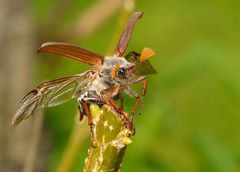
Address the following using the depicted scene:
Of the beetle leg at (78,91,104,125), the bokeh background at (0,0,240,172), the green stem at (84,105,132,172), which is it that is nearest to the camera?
the green stem at (84,105,132,172)

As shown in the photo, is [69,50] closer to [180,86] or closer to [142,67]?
[142,67]

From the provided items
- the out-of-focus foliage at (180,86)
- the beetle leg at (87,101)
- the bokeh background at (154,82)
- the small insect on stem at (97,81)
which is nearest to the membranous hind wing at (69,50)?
the small insect on stem at (97,81)

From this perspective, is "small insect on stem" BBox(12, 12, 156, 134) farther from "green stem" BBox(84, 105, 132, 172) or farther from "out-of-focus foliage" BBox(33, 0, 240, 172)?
"out-of-focus foliage" BBox(33, 0, 240, 172)

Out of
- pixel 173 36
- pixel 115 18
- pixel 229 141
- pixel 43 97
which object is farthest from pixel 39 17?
pixel 43 97

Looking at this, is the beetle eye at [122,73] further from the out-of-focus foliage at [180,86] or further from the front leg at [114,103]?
the out-of-focus foliage at [180,86]

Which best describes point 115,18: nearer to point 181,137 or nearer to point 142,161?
point 181,137

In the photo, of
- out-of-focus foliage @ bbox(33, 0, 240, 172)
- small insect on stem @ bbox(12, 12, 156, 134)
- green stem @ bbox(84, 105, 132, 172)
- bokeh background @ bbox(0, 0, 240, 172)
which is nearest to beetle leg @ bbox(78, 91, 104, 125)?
small insect on stem @ bbox(12, 12, 156, 134)

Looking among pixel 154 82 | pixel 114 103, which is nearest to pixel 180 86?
pixel 154 82
